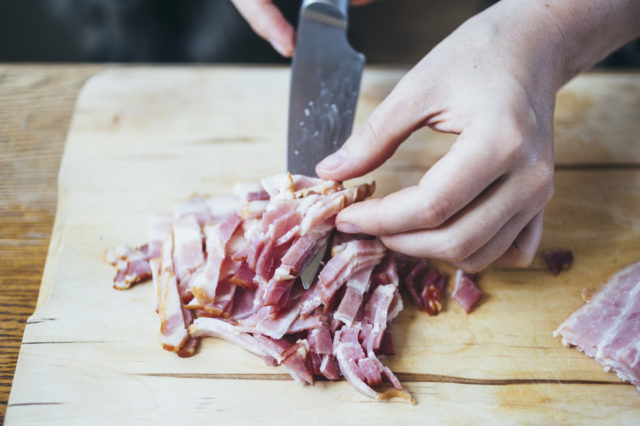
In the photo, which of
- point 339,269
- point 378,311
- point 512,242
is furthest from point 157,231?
point 512,242

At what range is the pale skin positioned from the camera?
1.75 meters

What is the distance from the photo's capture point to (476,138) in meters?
1.73

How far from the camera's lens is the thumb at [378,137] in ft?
6.12

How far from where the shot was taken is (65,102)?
9.66 feet

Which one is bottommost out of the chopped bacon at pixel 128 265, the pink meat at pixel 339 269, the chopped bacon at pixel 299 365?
the chopped bacon at pixel 299 365

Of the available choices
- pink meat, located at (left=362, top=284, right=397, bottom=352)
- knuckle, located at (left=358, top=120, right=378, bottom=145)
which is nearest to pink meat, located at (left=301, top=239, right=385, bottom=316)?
pink meat, located at (left=362, top=284, right=397, bottom=352)

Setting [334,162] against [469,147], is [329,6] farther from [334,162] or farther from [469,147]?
[469,147]

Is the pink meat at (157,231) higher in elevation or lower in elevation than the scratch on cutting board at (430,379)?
higher

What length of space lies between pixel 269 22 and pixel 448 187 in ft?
4.17

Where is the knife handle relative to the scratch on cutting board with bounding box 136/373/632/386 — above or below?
above

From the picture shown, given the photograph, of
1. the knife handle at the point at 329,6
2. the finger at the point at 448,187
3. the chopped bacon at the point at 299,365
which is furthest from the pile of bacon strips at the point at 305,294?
the knife handle at the point at 329,6

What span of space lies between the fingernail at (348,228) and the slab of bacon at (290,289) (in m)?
0.05

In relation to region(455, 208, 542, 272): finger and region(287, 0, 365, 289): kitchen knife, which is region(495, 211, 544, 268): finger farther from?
region(287, 0, 365, 289): kitchen knife

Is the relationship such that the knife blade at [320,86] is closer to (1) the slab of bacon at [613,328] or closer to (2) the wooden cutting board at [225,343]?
(2) the wooden cutting board at [225,343]
